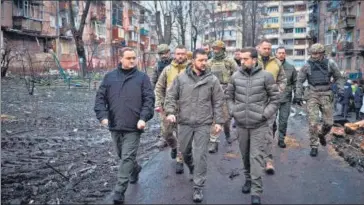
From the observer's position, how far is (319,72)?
25.7 ft

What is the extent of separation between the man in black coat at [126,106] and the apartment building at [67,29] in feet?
52.5

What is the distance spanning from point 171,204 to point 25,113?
8.72m

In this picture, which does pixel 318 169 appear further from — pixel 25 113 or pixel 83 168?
pixel 25 113

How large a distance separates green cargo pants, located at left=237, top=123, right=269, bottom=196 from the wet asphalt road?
0.26 m

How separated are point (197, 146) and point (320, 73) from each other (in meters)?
3.73

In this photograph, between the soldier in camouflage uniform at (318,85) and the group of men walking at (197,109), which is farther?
the soldier in camouflage uniform at (318,85)

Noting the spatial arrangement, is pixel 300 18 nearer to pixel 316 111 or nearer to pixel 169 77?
pixel 316 111

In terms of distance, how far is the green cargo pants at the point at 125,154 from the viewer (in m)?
4.95

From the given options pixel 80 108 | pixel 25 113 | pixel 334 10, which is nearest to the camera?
pixel 25 113

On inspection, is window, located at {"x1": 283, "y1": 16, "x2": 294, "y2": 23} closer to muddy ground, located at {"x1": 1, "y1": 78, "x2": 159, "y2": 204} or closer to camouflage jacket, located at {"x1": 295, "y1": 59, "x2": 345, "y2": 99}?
muddy ground, located at {"x1": 1, "y1": 78, "x2": 159, "y2": 204}

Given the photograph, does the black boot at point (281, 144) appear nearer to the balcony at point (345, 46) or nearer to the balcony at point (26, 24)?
the balcony at point (26, 24)

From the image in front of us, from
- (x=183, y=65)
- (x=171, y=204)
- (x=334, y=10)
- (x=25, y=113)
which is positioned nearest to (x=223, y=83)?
(x=183, y=65)

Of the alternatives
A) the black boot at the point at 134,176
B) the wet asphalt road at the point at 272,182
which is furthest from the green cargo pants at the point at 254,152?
the black boot at the point at 134,176

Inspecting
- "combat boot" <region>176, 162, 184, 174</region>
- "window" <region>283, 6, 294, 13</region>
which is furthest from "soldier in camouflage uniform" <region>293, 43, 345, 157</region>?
"window" <region>283, 6, 294, 13</region>
